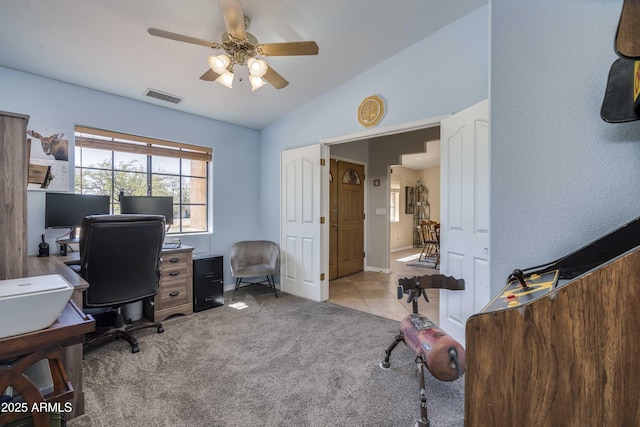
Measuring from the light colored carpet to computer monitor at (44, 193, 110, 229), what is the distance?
1194mm

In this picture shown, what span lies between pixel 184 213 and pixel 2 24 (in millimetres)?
2288

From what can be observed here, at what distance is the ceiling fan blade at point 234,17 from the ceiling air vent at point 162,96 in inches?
65.9

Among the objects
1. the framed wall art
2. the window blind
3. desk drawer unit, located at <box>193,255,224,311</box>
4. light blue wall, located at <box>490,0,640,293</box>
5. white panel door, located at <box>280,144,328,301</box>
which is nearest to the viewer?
light blue wall, located at <box>490,0,640,293</box>

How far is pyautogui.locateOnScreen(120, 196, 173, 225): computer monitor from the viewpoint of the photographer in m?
2.98

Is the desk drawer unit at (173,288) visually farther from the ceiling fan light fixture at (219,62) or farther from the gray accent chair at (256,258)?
the ceiling fan light fixture at (219,62)

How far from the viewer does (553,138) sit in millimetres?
925

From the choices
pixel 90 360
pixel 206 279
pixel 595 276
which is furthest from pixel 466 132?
pixel 90 360

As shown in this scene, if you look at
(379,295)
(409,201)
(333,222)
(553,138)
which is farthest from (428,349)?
(409,201)

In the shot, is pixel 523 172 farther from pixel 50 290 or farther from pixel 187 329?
pixel 187 329

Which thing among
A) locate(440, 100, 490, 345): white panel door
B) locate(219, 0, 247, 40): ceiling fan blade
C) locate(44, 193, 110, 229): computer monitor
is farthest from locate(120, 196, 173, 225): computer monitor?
locate(440, 100, 490, 345): white panel door

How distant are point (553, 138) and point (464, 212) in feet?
5.12

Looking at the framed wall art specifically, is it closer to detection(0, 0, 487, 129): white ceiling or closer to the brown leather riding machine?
detection(0, 0, 487, 129): white ceiling

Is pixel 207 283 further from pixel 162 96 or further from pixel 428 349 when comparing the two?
pixel 428 349

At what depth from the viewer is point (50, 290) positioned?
98cm
